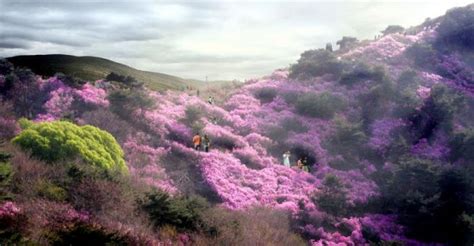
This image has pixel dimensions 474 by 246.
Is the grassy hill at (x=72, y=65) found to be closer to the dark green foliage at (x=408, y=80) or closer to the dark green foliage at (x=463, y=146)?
the dark green foliage at (x=408, y=80)

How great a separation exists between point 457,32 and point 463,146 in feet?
72.5

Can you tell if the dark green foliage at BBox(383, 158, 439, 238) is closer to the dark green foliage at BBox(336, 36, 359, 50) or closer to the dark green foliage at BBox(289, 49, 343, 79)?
the dark green foliage at BBox(289, 49, 343, 79)

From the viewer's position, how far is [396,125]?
26.6 meters

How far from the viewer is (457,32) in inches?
1622

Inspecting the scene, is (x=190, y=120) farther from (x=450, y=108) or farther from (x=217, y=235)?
(x=450, y=108)

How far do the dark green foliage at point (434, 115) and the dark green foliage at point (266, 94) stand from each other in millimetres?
8759

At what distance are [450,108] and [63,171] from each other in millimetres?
22231

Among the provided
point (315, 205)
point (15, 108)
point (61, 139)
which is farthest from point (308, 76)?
point (61, 139)

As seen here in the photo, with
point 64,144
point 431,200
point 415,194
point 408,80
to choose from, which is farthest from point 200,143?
point 408,80

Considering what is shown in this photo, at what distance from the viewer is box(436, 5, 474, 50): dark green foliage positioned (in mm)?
40688

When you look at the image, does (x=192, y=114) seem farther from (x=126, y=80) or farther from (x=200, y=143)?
(x=126, y=80)

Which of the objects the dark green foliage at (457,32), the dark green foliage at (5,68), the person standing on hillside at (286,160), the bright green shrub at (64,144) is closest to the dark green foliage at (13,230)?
the bright green shrub at (64,144)

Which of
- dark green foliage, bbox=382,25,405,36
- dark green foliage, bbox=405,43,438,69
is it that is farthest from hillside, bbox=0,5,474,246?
dark green foliage, bbox=382,25,405,36

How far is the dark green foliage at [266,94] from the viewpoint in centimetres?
3123
